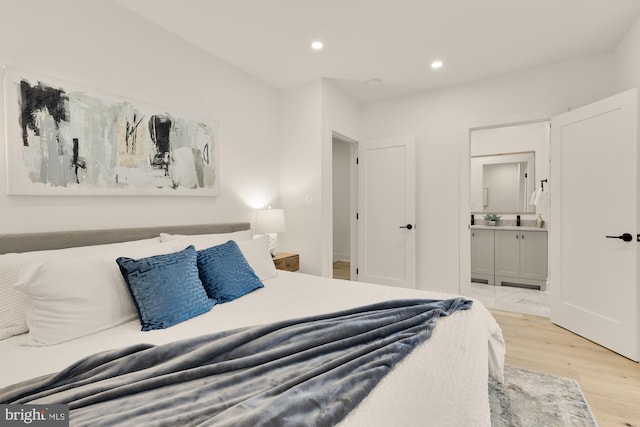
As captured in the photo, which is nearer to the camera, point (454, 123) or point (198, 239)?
point (198, 239)

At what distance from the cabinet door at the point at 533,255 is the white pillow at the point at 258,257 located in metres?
3.74

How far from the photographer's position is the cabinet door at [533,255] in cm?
436

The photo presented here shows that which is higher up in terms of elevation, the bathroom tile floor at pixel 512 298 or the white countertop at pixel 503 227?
the white countertop at pixel 503 227

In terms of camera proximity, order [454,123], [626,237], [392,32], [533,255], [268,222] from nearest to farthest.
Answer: [626,237] → [392,32] → [268,222] → [454,123] → [533,255]

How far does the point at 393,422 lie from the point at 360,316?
649mm

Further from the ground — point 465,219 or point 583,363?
point 465,219

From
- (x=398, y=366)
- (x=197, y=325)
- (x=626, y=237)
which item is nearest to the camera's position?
(x=398, y=366)

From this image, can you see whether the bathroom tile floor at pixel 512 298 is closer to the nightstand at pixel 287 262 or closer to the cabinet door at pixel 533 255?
the cabinet door at pixel 533 255

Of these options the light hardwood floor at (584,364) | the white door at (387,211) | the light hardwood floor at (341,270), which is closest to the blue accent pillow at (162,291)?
the light hardwood floor at (584,364)

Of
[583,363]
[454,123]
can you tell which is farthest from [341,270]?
[583,363]

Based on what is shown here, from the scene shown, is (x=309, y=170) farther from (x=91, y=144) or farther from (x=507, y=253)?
(x=507, y=253)

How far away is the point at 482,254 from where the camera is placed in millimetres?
4789

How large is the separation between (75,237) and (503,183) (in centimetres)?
542

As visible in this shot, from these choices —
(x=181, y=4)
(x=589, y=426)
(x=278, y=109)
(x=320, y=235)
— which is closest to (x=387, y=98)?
(x=278, y=109)
